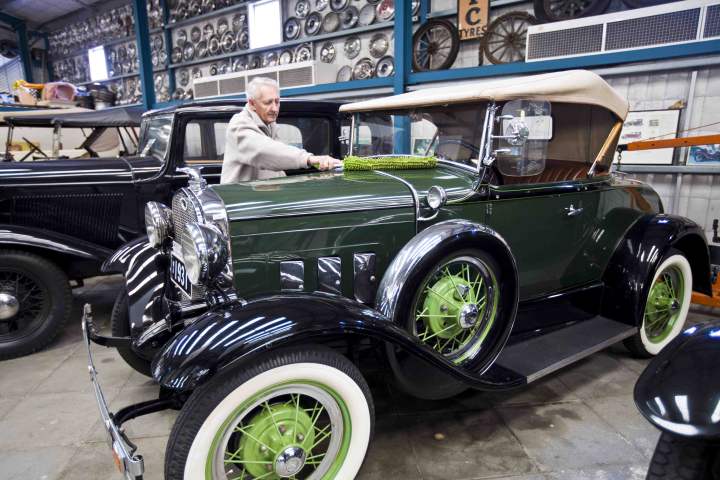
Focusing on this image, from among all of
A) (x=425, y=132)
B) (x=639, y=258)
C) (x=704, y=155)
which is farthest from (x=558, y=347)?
(x=704, y=155)

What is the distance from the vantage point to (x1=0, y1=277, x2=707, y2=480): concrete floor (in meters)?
2.06

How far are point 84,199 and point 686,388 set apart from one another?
4.21m

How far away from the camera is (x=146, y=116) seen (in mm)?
4621

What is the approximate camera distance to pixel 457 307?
7.12 ft

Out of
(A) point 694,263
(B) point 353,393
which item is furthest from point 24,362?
(A) point 694,263

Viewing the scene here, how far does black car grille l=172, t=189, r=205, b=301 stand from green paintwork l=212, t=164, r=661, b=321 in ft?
0.46

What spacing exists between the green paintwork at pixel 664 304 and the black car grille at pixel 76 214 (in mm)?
4248

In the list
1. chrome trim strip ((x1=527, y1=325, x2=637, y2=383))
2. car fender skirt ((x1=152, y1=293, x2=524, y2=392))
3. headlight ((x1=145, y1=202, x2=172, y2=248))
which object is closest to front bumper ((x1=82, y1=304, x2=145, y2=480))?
car fender skirt ((x1=152, y1=293, x2=524, y2=392))

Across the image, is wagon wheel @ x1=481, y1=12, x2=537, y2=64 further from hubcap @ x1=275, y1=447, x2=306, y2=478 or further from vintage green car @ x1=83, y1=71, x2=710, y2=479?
hubcap @ x1=275, y1=447, x2=306, y2=478

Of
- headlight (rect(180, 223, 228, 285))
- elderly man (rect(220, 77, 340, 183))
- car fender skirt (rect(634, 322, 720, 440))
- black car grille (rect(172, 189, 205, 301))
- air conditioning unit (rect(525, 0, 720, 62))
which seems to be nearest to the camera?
car fender skirt (rect(634, 322, 720, 440))

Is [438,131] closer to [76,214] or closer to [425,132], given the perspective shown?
[425,132]

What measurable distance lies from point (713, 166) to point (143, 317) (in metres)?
6.02

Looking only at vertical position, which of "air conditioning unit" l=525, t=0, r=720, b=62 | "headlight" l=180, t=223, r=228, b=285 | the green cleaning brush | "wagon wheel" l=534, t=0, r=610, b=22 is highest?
"wagon wheel" l=534, t=0, r=610, b=22

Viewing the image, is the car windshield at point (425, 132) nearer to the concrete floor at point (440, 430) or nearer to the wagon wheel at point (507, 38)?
the concrete floor at point (440, 430)
